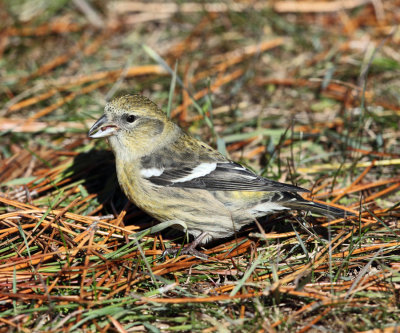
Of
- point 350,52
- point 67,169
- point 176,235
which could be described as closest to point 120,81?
point 67,169

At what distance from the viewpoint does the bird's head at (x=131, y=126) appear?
3311mm

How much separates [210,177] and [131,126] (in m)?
0.71

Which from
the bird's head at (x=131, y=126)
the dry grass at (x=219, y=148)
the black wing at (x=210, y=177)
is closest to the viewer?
the dry grass at (x=219, y=148)

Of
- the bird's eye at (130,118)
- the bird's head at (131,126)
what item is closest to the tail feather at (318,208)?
the bird's head at (131,126)

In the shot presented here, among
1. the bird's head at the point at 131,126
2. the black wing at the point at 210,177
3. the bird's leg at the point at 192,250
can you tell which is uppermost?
the bird's head at the point at 131,126

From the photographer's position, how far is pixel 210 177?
10.4ft

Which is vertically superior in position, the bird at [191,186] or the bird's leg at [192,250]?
the bird at [191,186]

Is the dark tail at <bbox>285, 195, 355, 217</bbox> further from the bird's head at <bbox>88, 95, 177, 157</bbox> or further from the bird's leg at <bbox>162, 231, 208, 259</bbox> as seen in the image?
the bird's head at <bbox>88, 95, 177, 157</bbox>

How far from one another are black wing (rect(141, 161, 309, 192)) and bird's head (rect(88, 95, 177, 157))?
0.25m

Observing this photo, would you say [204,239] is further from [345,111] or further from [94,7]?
[94,7]

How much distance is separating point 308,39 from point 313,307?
13.1ft

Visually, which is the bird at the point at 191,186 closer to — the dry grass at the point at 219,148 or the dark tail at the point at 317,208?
the dark tail at the point at 317,208

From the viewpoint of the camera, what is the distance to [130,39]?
583cm

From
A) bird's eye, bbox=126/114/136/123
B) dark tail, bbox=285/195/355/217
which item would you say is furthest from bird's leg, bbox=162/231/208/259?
bird's eye, bbox=126/114/136/123
